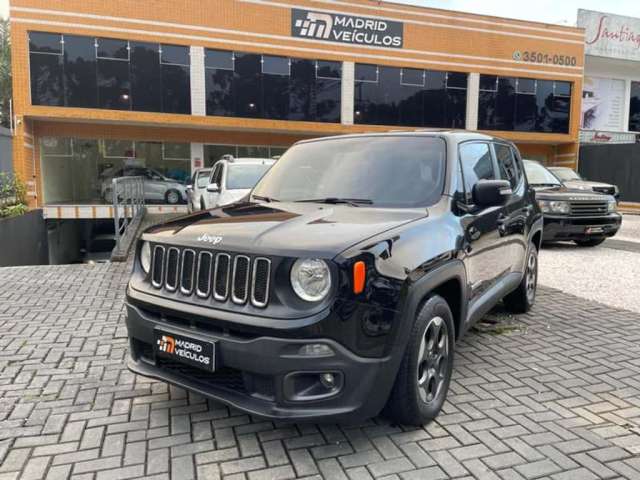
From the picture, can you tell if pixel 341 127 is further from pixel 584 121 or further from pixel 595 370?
pixel 595 370

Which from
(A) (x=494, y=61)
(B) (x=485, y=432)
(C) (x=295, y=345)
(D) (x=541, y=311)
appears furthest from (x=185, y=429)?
(A) (x=494, y=61)

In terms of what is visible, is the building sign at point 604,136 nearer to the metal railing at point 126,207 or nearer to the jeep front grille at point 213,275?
the metal railing at point 126,207

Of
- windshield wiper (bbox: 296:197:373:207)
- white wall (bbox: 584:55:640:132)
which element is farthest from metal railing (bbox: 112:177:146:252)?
white wall (bbox: 584:55:640:132)

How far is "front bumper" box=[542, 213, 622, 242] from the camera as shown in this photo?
31.8 ft

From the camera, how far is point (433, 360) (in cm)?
321

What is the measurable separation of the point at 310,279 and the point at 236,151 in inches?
886

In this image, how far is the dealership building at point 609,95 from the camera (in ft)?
85.2

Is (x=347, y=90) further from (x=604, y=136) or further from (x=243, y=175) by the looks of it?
(x=604, y=136)

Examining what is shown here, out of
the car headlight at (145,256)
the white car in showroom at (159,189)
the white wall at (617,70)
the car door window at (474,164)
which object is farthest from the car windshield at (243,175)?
the white wall at (617,70)

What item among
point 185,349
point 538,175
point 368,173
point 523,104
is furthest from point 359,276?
point 523,104

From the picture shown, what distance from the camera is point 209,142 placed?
23.7m

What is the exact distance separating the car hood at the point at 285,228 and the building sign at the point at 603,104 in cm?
3285

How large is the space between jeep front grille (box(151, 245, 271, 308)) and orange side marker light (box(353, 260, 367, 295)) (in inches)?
17.2

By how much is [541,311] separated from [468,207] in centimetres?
279
